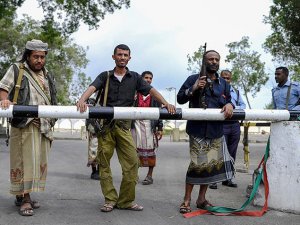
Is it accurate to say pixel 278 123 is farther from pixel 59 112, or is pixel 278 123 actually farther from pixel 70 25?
pixel 70 25

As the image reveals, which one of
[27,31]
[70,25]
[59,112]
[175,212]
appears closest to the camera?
[59,112]

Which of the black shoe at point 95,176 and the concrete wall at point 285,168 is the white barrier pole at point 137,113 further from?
the black shoe at point 95,176

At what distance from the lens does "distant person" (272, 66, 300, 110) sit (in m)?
7.73

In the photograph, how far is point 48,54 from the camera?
39938 mm

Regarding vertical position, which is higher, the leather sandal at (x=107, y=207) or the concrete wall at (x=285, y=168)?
the concrete wall at (x=285, y=168)

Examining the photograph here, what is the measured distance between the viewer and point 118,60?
19.6ft

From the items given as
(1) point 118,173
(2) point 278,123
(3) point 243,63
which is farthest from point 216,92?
(3) point 243,63

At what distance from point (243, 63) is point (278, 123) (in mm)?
35939

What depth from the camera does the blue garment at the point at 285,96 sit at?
7.73 metres

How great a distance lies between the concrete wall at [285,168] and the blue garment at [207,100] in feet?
2.24

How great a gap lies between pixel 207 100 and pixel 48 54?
35.2 m

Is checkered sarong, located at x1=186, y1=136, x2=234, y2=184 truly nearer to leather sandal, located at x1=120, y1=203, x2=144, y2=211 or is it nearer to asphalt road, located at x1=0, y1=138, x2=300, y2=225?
asphalt road, located at x1=0, y1=138, x2=300, y2=225

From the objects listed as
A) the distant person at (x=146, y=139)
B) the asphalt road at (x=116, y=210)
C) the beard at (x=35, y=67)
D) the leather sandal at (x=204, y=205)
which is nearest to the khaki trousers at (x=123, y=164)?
the asphalt road at (x=116, y=210)

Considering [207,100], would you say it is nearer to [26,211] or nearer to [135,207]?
[135,207]
